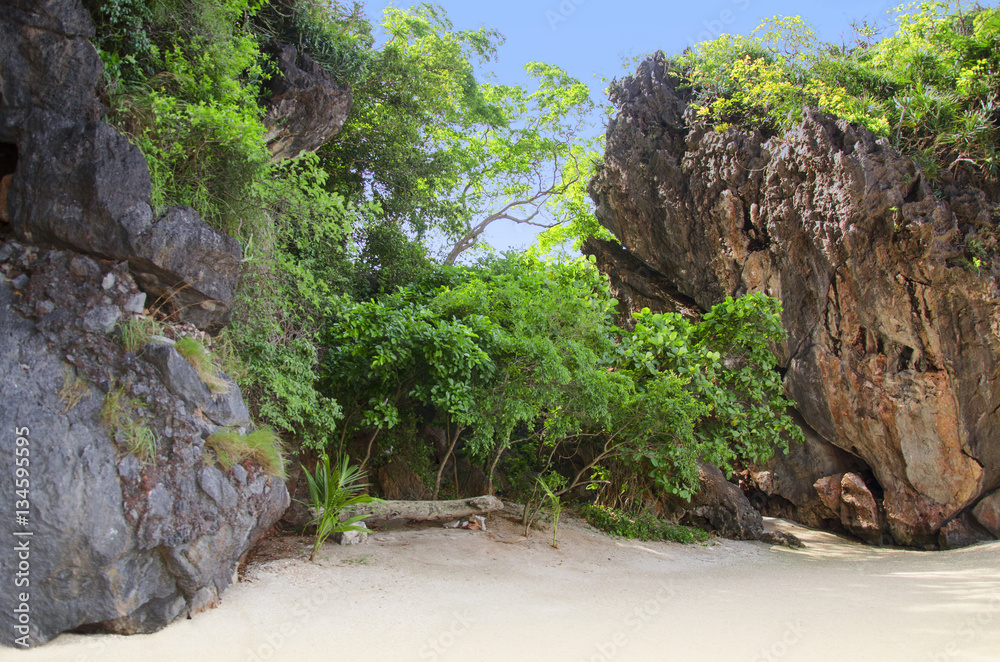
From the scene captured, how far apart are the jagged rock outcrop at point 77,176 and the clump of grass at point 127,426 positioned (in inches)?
45.1

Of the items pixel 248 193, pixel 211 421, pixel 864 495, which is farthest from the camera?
pixel 864 495

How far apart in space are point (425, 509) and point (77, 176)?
17.6 feet

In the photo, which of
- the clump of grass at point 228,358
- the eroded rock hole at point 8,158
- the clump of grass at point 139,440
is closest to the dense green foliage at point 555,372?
the clump of grass at point 228,358

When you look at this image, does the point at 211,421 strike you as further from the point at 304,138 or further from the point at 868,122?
the point at 868,122

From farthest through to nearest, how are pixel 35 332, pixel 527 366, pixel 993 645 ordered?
pixel 527 366 < pixel 35 332 < pixel 993 645

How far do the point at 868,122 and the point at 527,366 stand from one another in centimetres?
797

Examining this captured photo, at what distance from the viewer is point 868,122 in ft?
34.6

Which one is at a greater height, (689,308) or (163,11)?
(163,11)

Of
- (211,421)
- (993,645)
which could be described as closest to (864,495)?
(993,645)

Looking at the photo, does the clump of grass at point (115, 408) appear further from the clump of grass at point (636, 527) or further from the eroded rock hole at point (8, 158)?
the clump of grass at point (636, 527)

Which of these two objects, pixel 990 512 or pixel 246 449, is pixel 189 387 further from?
pixel 990 512

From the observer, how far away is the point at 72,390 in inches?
179

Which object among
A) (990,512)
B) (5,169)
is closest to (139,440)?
(5,169)

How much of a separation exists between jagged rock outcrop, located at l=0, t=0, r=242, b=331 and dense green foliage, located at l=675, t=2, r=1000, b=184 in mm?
10343
